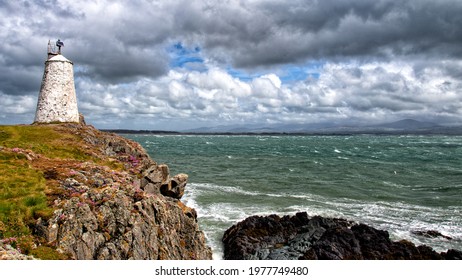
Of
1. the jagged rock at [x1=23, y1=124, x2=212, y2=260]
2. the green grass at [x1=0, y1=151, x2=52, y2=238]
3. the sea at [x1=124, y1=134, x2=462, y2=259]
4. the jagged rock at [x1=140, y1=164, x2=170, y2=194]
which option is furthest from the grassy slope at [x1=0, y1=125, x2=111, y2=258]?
the sea at [x1=124, y1=134, x2=462, y2=259]

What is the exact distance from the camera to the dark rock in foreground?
20.7 m

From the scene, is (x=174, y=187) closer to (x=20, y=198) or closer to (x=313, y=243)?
(x=313, y=243)

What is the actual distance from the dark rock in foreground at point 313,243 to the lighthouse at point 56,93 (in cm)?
2954

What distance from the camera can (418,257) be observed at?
20.6m

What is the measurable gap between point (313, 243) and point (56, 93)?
37276 mm

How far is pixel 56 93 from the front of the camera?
42.0 meters

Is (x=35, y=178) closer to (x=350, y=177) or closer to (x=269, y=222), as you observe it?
(x=269, y=222)

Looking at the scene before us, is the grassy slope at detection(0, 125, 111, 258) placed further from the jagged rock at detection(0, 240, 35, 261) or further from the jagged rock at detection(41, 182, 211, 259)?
the jagged rock at detection(41, 182, 211, 259)

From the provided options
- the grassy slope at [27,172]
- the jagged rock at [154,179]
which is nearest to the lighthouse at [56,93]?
the grassy slope at [27,172]

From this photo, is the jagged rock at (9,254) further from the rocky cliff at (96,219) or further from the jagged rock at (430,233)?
the jagged rock at (430,233)

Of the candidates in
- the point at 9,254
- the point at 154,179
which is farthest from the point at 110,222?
the point at 154,179
